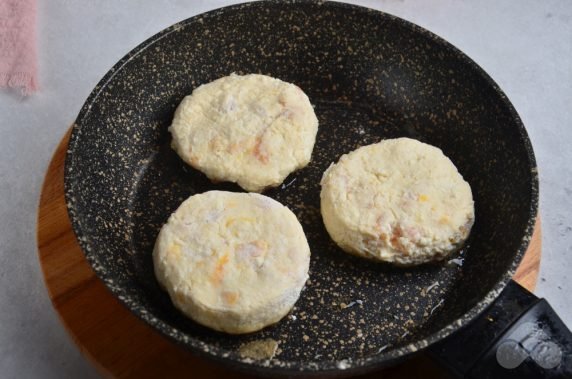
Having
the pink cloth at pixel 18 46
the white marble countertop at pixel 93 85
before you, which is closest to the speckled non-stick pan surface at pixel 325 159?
the white marble countertop at pixel 93 85

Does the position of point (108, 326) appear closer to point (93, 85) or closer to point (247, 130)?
point (247, 130)

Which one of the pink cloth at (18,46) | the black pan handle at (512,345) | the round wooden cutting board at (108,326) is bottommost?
the round wooden cutting board at (108,326)

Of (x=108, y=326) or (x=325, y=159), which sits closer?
(x=108, y=326)

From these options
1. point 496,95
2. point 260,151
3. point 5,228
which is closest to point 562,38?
point 496,95

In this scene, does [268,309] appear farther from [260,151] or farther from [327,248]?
[260,151]

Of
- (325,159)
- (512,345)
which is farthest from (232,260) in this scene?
(512,345)

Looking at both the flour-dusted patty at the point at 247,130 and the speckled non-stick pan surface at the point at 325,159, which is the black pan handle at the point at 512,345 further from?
the flour-dusted patty at the point at 247,130
